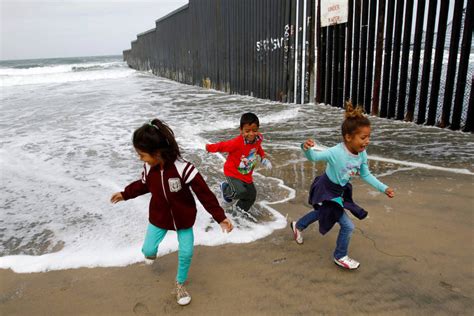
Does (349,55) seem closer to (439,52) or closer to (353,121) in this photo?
(439,52)

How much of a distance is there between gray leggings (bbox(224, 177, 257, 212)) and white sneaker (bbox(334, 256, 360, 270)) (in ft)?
3.59

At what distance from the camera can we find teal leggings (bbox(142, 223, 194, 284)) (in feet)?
7.91

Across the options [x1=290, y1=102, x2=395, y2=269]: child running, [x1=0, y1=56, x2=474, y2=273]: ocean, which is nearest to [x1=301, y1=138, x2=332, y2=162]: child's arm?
[x1=290, y1=102, x2=395, y2=269]: child running

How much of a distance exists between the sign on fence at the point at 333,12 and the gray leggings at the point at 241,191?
5973 millimetres

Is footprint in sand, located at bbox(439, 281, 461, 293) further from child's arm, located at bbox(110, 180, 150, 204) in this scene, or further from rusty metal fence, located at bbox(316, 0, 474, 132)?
rusty metal fence, located at bbox(316, 0, 474, 132)

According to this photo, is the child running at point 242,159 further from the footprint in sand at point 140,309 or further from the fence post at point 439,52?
the fence post at point 439,52

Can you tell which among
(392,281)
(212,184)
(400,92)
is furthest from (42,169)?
(400,92)

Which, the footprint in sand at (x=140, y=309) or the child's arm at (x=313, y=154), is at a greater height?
the child's arm at (x=313, y=154)

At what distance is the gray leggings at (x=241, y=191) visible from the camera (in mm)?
3471

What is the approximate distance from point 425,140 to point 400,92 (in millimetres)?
1520

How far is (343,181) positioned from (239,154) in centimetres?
109

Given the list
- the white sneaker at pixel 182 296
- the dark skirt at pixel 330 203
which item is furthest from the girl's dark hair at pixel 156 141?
the dark skirt at pixel 330 203

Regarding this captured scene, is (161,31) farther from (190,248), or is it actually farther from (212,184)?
(190,248)

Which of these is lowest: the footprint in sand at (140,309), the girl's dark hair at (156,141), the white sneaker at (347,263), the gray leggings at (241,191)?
the footprint in sand at (140,309)
